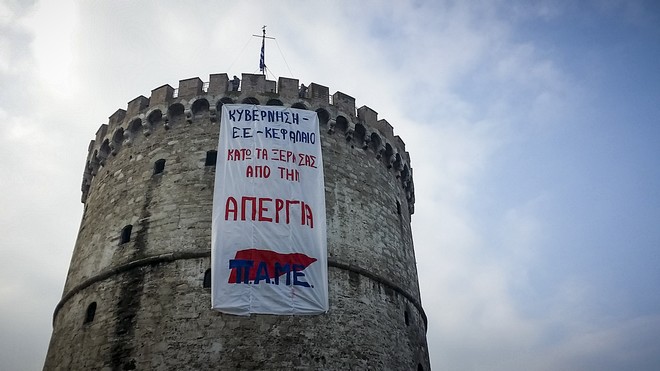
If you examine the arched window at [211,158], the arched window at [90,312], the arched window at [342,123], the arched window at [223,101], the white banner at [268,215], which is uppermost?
the arched window at [223,101]

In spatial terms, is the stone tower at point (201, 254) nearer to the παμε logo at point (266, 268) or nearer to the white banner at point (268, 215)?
the white banner at point (268, 215)

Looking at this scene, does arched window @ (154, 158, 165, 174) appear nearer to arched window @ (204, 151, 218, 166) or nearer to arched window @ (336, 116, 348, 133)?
arched window @ (204, 151, 218, 166)

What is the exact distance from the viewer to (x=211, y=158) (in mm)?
13422

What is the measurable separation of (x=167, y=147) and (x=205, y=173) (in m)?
1.59

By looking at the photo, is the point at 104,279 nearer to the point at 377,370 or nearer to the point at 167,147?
the point at 167,147

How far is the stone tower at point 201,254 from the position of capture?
10.9 m

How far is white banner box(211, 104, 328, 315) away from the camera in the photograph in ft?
36.3

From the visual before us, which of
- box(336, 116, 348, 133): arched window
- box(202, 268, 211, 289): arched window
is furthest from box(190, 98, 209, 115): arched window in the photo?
box(202, 268, 211, 289): arched window

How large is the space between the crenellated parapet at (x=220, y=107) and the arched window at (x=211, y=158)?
3.48ft

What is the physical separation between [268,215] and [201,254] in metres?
1.70

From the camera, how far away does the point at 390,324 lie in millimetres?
12711

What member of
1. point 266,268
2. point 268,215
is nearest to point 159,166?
point 268,215

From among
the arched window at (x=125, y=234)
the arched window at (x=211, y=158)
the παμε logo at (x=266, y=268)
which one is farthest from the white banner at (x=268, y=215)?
the arched window at (x=125, y=234)

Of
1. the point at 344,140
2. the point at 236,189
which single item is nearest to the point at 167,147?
the point at 236,189
